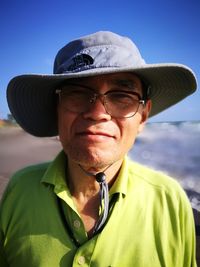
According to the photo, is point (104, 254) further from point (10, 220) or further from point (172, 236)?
point (10, 220)

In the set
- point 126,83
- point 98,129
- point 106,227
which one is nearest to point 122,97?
point 126,83

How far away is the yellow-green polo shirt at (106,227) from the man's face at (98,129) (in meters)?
0.22

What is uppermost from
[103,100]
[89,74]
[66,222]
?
[89,74]

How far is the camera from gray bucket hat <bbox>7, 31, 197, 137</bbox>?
1.30 m

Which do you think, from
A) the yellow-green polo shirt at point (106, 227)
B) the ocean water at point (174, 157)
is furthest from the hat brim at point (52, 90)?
the ocean water at point (174, 157)

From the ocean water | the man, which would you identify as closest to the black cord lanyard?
the man

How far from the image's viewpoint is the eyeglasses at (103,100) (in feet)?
4.42

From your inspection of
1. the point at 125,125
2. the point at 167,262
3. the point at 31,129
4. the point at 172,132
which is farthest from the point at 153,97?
the point at 172,132

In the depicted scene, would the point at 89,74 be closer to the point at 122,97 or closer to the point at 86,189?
the point at 122,97

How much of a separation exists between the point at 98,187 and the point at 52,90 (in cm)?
58

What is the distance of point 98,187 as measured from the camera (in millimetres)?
1524

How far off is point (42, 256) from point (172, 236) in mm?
641

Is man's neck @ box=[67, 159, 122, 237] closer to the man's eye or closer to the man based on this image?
the man

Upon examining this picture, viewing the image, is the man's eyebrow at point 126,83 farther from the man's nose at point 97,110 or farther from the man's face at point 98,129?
the man's nose at point 97,110
